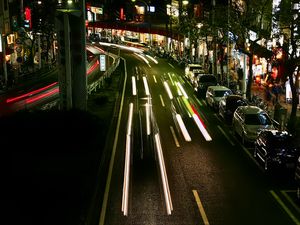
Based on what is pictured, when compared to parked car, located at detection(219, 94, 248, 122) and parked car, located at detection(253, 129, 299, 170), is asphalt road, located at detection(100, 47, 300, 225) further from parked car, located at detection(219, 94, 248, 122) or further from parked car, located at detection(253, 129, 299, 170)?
parked car, located at detection(219, 94, 248, 122)

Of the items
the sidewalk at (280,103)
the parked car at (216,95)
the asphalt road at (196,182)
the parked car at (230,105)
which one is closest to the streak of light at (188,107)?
the parked car at (216,95)

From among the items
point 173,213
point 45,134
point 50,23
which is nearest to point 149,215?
point 173,213

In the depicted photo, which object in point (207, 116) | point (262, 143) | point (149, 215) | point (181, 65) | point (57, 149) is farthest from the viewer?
point (181, 65)

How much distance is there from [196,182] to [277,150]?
151 inches

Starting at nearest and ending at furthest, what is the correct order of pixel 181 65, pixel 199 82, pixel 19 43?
1. pixel 199 82
2. pixel 19 43
3. pixel 181 65

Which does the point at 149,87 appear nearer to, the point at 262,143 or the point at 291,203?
the point at 262,143

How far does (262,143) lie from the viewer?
20875 mm

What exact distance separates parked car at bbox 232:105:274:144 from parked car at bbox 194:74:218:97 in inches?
579

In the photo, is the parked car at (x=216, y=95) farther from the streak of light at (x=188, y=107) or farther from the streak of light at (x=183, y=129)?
the streak of light at (x=183, y=129)

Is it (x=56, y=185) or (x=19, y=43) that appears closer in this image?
(x=56, y=185)

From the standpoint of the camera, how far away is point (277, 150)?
1961 centimetres

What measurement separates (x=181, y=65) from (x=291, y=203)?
48799 mm

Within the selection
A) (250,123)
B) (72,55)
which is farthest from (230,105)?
(72,55)

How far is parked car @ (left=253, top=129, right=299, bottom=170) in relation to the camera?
19.2 meters
